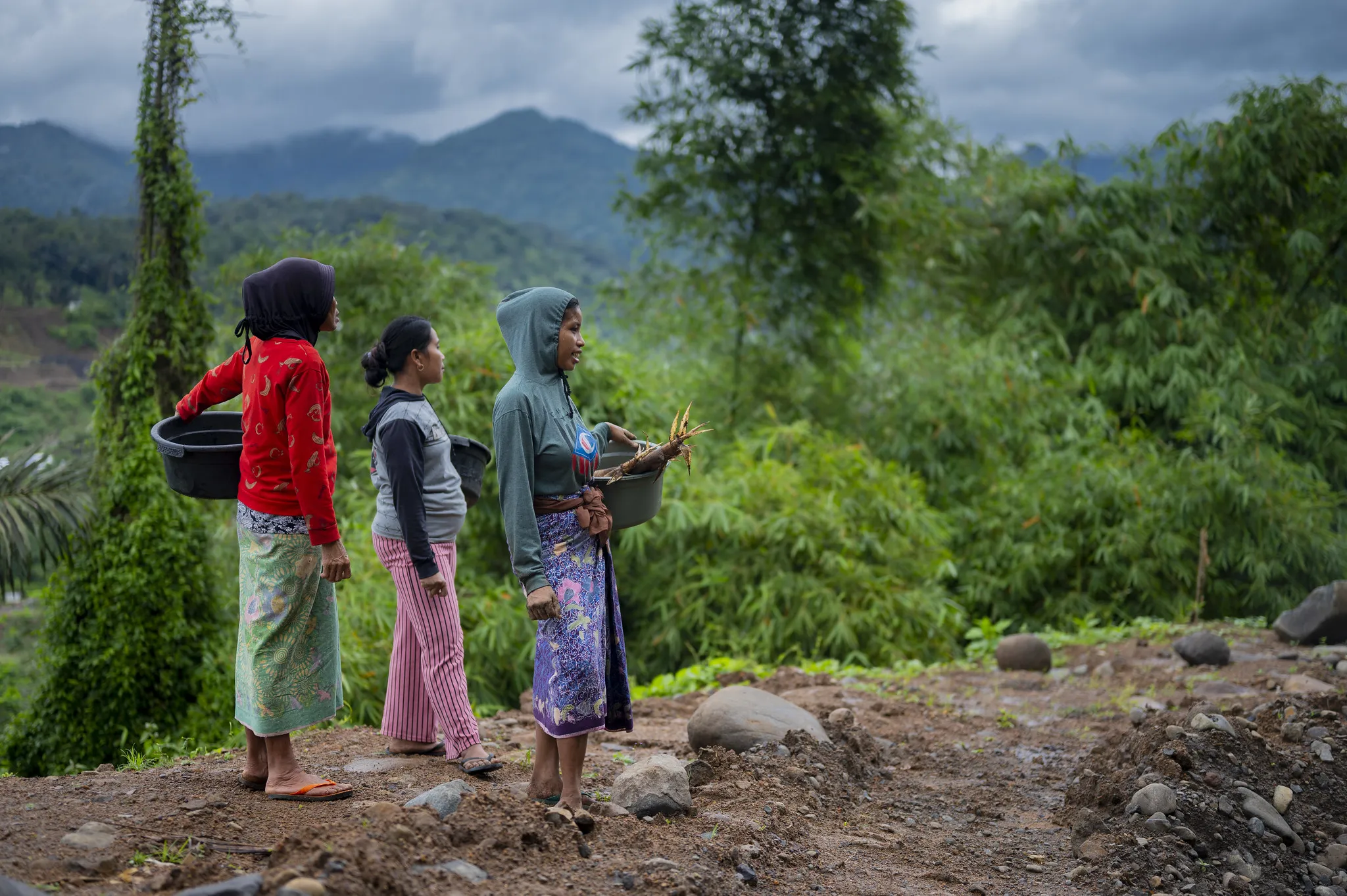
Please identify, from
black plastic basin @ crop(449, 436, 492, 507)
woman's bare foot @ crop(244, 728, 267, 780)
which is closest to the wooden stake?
black plastic basin @ crop(449, 436, 492, 507)

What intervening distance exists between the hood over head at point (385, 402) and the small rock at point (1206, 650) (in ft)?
15.0

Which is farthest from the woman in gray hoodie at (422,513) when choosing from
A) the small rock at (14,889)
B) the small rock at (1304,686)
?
the small rock at (1304,686)

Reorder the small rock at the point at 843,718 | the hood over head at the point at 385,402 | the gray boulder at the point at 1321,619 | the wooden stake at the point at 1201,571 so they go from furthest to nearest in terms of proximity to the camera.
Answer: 1. the wooden stake at the point at 1201,571
2. the gray boulder at the point at 1321,619
3. the small rock at the point at 843,718
4. the hood over head at the point at 385,402

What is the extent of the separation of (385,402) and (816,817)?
1974 mm

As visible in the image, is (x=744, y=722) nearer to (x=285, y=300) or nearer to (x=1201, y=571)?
(x=285, y=300)

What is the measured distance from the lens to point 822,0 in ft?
29.4

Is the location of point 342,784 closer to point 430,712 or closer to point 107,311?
point 430,712

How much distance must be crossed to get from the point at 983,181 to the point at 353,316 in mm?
6613

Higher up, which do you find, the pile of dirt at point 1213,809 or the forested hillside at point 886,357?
the forested hillside at point 886,357

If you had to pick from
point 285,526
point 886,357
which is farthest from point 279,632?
point 886,357

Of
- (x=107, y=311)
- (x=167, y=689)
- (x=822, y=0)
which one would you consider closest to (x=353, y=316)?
(x=107, y=311)

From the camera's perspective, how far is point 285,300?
297cm

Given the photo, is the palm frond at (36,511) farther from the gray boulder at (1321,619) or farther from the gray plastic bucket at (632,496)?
the gray boulder at (1321,619)

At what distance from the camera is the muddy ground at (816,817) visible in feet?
8.43
